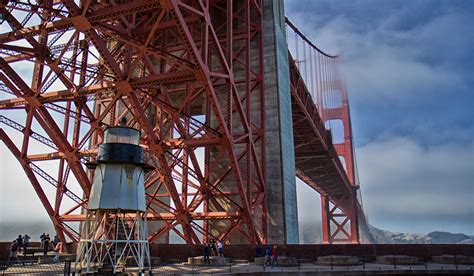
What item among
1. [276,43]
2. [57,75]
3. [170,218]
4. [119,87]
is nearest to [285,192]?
[170,218]

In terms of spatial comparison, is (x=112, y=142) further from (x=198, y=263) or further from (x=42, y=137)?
(x=42, y=137)

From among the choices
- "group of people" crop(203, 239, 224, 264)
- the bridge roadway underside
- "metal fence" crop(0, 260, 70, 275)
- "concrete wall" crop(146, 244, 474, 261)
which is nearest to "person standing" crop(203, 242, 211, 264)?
"group of people" crop(203, 239, 224, 264)

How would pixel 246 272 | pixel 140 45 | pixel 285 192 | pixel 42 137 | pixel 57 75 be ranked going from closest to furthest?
1. pixel 246 272
2. pixel 140 45
3. pixel 57 75
4. pixel 42 137
5. pixel 285 192

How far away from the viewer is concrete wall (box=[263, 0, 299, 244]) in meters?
23.7

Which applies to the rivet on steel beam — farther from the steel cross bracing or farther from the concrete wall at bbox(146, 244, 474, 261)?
the concrete wall at bbox(146, 244, 474, 261)

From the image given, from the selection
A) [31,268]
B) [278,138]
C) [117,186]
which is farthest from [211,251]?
[117,186]

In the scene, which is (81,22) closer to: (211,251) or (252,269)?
(252,269)

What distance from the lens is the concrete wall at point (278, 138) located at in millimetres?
23672

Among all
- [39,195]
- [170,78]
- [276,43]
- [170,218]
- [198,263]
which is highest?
[276,43]

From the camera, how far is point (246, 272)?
575 inches

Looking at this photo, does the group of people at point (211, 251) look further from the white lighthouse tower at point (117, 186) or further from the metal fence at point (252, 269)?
the white lighthouse tower at point (117, 186)

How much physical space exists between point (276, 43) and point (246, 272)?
16.7 m

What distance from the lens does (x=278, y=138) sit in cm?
2520

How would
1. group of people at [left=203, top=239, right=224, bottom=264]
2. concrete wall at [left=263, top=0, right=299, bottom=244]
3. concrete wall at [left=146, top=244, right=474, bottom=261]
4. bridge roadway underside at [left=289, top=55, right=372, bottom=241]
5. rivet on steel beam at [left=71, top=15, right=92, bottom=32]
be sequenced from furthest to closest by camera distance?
bridge roadway underside at [left=289, top=55, right=372, bottom=241]
concrete wall at [left=263, top=0, right=299, bottom=244]
concrete wall at [left=146, top=244, right=474, bottom=261]
group of people at [left=203, top=239, right=224, bottom=264]
rivet on steel beam at [left=71, top=15, right=92, bottom=32]
